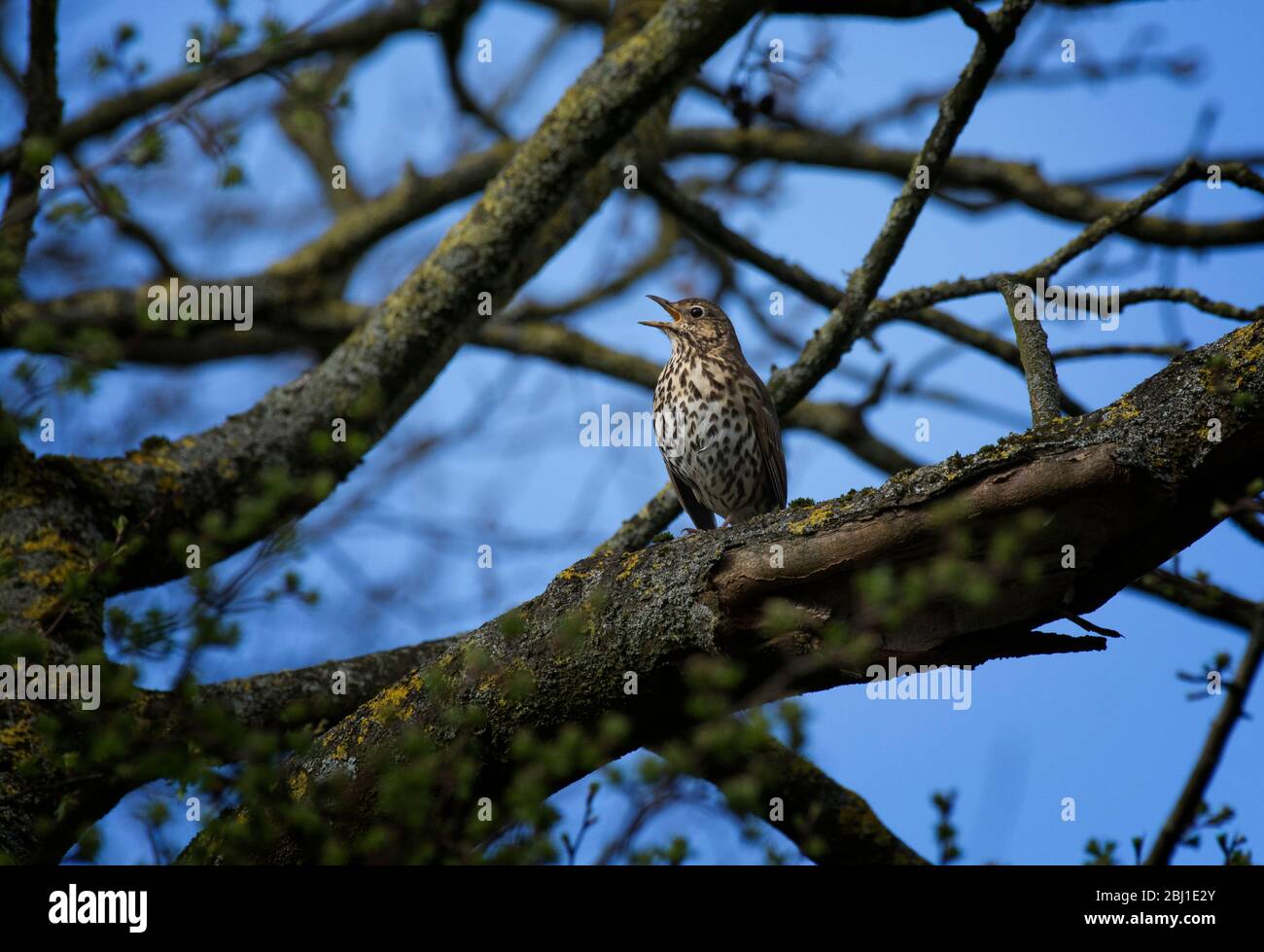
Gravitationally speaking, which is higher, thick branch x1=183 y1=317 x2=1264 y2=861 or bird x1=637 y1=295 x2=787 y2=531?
bird x1=637 y1=295 x2=787 y2=531

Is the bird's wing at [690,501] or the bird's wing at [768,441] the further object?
the bird's wing at [690,501]

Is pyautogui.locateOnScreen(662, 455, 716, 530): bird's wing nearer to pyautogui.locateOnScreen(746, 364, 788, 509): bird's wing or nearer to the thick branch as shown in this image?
pyautogui.locateOnScreen(746, 364, 788, 509): bird's wing

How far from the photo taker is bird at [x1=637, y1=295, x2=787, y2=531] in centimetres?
576

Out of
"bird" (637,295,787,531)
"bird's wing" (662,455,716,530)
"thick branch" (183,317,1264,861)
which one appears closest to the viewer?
"thick branch" (183,317,1264,861)

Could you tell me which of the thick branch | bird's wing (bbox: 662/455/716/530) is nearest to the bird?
bird's wing (bbox: 662/455/716/530)

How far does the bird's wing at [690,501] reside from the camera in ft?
19.3

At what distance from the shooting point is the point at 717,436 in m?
5.74

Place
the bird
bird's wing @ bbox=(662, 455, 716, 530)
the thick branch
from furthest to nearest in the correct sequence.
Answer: bird's wing @ bbox=(662, 455, 716, 530) < the bird < the thick branch

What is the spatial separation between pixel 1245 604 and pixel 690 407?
2.44 m

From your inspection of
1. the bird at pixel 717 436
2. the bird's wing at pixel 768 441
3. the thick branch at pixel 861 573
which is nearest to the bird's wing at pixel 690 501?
the bird at pixel 717 436

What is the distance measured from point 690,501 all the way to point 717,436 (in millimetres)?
472

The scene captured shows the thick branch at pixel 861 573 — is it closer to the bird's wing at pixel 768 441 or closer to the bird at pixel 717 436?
the bird at pixel 717 436

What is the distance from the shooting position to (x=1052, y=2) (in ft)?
25.0
